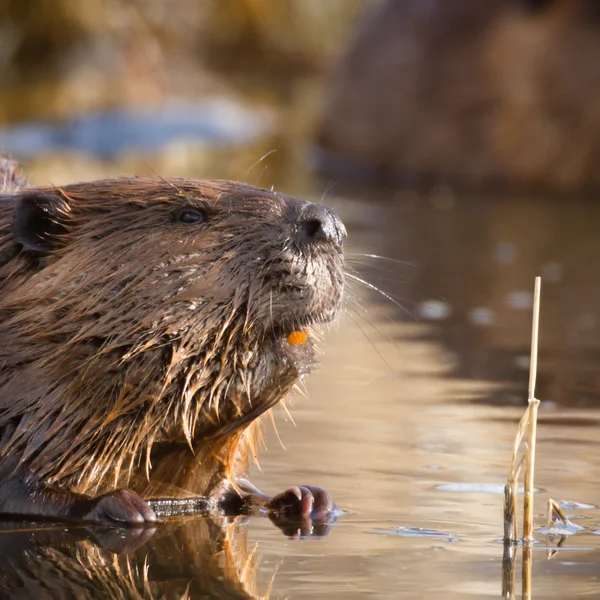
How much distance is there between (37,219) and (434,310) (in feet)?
11.6

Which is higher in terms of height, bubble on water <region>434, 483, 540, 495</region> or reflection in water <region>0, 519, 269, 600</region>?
bubble on water <region>434, 483, 540, 495</region>

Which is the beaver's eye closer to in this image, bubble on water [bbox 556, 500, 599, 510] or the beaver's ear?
the beaver's ear

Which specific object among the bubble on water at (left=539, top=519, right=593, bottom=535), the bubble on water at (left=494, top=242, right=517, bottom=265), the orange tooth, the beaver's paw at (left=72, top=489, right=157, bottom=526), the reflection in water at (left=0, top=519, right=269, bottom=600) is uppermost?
the bubble on water at (left=494, top=242, right=517, bottom=265)

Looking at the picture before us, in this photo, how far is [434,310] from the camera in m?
7.05

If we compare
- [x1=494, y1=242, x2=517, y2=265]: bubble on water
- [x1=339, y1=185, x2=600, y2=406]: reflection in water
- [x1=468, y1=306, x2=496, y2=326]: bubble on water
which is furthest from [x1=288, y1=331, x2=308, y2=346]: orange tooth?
[x1=494, y1=242, x2=517, y2=265]: bubble on water

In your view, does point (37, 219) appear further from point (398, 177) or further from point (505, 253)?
point (398, 177)

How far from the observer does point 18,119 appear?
19469 mm

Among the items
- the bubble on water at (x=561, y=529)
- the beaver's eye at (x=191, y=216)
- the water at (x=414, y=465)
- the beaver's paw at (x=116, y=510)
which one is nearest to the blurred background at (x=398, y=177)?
the water at (x=414, y=465)

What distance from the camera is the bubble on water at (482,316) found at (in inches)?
265

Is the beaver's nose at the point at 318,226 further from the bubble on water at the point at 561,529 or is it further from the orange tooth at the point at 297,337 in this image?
the bubble on water at the point at 561,529

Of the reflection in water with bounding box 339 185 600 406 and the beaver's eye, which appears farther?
the reflection in water with bounding box 339 185 600 406

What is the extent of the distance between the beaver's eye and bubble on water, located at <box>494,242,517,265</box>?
512 cm

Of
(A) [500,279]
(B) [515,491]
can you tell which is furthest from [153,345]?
(A) [500,279]

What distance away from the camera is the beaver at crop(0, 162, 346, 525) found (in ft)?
11.6
